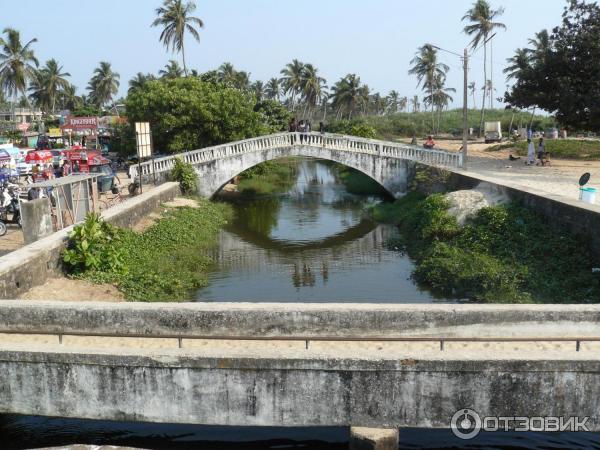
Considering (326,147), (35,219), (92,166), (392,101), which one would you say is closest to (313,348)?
(35,219)

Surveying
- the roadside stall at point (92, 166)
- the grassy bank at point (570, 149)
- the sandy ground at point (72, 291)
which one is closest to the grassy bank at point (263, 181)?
the roadside stall at point (92, 166)

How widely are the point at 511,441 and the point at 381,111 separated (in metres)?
97.6

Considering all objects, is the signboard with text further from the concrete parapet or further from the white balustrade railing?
the concrete parapet

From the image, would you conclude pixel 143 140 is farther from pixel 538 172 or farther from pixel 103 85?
pixel 103 85

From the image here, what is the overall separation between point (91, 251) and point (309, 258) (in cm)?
735

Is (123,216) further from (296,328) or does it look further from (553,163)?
(553,163)

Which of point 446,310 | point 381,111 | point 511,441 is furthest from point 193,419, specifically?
point 381,111

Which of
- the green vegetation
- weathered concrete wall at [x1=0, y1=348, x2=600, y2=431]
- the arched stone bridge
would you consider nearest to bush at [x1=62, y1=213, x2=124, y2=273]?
the green vegetation

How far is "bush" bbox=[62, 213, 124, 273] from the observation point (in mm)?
12047

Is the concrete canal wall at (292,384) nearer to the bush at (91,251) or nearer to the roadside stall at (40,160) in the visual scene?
the bush at (91,251)

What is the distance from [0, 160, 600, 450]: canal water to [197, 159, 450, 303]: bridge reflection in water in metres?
0.03

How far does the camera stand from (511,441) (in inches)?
295

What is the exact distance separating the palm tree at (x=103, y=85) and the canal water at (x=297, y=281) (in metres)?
45.5

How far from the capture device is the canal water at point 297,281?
7.45m
